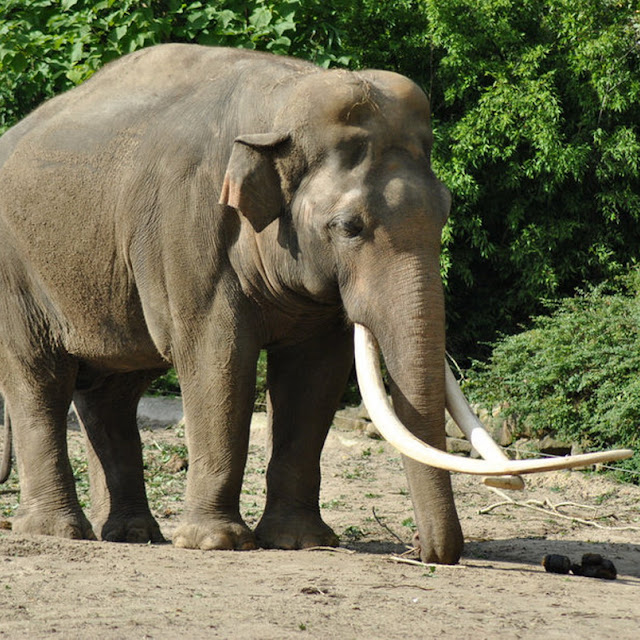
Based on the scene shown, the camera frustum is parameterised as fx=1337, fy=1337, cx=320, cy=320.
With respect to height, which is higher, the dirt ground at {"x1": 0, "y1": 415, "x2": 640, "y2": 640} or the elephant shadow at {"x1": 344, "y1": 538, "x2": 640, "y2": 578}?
the dirt ground at {"x1": 0, "y1": 415, "x2": 640, "y2": 640}

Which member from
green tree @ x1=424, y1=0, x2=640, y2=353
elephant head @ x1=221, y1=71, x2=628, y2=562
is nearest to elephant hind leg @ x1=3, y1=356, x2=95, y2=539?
elephant head @ x1=221, y1=71, x2=628, y2=562

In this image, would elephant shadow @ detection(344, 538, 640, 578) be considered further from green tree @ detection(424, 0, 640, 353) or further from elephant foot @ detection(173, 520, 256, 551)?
green tree @ detection(424, 0, 640, 353)

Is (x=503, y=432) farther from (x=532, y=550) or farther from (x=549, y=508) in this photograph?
(x=532, y=550)

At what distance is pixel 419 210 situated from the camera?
5.78 metres

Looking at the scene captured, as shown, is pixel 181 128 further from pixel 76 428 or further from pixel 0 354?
pixel 76 428

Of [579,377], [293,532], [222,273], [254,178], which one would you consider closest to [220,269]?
→ [222,273]

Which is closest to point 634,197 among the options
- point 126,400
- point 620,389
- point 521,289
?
point 521,289

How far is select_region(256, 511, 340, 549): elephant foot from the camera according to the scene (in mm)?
6617

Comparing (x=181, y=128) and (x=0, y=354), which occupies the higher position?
(x=181, y=128)

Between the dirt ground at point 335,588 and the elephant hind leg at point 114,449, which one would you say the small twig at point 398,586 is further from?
the elephant hind leg at point 114,449

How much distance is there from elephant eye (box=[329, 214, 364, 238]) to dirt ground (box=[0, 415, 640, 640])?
1.46 m

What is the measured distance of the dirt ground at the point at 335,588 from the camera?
4.63m

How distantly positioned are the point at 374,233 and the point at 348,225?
0.12 metres

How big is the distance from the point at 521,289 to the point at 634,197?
1.39 metres
